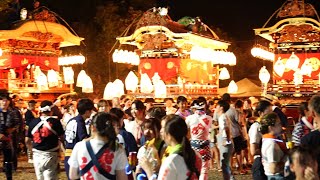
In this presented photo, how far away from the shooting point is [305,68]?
64.6 feet

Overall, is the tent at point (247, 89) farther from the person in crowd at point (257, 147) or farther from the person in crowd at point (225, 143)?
the person in crowd at point (257, 147)

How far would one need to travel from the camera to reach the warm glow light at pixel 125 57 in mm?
20719

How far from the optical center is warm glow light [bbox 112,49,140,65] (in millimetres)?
20719

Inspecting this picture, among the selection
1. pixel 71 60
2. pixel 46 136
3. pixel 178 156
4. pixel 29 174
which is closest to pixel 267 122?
pixel 178 156

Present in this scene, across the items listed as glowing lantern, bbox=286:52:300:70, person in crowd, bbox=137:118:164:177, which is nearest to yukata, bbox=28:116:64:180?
person in crowd, bbox=137:118:164:177

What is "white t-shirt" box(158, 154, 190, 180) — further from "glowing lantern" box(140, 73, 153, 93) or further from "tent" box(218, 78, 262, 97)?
"tent" box(218, 78, 262, 97)

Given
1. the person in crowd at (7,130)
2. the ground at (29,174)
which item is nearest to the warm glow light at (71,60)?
the ground at (29,174)

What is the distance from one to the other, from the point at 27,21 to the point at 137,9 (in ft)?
40.1

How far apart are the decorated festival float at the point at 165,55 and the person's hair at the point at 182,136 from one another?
49.4 ft

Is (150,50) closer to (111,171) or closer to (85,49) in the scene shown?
(85,49)

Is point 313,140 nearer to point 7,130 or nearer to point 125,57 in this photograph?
point 7,130

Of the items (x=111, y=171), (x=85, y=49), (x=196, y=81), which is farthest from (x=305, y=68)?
(x=111, y=171)

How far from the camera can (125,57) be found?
69.4ft

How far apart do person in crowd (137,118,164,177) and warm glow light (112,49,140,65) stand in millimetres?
15331
